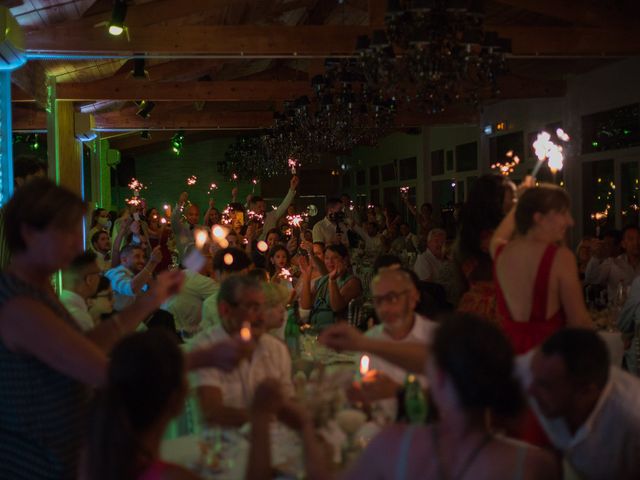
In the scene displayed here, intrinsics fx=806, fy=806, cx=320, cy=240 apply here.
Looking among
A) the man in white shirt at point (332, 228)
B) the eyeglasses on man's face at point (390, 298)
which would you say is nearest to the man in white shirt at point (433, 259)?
the man in white shirt at point (332, 228)

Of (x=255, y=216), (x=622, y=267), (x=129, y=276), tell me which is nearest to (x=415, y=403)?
(x=129, y=276)

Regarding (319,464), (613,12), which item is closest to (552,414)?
(319,464)

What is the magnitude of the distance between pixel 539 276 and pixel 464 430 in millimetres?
1626

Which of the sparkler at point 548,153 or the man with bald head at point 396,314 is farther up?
the sparkler at point 548,153

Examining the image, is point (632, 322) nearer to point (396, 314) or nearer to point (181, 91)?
point (396, 314)

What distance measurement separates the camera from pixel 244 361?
305 centimetres

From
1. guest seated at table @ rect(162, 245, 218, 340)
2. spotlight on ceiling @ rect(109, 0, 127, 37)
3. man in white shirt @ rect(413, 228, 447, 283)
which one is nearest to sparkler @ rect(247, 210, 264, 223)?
man in white shirt @ rect(413, 228, 447, 283)

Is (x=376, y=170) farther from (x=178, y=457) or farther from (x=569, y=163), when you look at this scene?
(x=178, y=457)

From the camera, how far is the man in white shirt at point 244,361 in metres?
2.94

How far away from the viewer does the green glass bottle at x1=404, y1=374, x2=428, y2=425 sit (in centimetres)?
249

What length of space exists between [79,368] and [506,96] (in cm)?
984

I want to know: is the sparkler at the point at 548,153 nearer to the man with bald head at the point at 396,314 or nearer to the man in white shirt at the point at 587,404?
the man with bald head at the point at 396,314

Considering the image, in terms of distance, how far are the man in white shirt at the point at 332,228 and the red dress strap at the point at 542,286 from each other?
678cm

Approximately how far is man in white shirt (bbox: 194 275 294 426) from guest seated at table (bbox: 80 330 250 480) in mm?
1060
